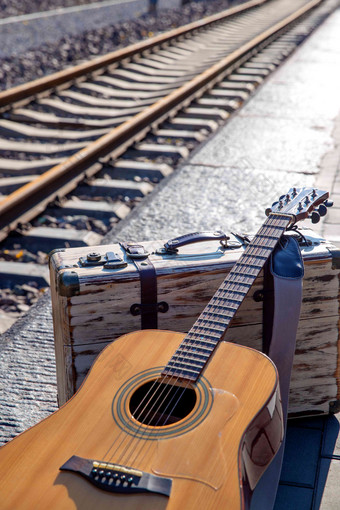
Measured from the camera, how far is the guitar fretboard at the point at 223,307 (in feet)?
6.63

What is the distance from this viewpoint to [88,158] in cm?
566

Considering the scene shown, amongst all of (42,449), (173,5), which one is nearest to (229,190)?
(42,449)

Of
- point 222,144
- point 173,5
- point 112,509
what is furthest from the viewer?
point 173,5

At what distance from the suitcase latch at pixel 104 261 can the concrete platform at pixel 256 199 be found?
0.80 metres

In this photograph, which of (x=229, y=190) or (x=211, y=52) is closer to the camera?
(x=229, y=190)

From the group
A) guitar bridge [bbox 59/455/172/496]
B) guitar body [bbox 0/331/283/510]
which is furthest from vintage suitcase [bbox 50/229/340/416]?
guitar bridge [bbox 59/455/172/496]

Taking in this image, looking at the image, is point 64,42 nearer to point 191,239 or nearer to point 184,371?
point 191,239

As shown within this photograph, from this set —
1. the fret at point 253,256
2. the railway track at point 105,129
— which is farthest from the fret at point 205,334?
the railway track at point 105,129

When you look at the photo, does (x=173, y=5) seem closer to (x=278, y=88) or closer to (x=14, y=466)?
(x=278, y=88)

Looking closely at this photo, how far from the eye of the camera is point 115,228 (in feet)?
15.1

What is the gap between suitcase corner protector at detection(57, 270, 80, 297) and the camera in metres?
2.32

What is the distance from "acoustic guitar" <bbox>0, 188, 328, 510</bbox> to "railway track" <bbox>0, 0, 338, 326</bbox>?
80.1 inches

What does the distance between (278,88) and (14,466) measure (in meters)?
8.04

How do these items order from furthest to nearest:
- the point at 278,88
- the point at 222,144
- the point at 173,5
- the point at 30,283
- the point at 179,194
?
1. the point at 173,5
2. the point at 278,88
3. the point at 222,144
4. the point at 179,194
5. the point at 30,283
